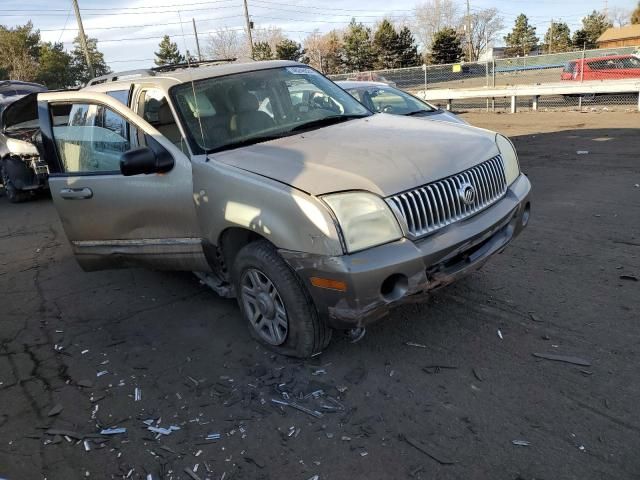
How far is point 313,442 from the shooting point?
2.71 meters

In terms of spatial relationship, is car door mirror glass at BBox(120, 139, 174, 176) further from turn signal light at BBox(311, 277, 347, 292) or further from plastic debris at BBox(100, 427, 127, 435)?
plastic debris at BBox(100, 427, 127, 435)

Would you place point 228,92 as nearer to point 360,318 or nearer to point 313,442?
point 360,318

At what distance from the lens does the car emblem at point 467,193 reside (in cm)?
324

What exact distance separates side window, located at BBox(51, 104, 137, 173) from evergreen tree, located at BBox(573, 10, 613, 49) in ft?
209

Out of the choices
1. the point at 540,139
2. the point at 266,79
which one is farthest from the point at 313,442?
the point at 540,139

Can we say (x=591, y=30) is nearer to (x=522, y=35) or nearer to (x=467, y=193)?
(x=522, y=35)

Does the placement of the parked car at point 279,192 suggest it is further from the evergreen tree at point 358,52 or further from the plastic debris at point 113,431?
the evergreen tree at point 358,52

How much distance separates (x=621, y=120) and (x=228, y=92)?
12042 millimetres

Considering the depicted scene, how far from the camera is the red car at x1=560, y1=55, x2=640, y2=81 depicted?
16.2m

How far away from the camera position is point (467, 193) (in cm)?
328

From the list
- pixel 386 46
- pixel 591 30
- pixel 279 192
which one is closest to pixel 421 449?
pixel 279 192

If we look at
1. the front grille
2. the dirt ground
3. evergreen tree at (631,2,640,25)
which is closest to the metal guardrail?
the dirt ground

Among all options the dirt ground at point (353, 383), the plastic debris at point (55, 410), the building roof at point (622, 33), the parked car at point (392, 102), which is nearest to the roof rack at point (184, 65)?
the dirt ground at point (353, 383)

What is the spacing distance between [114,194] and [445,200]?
2486 millimetres
